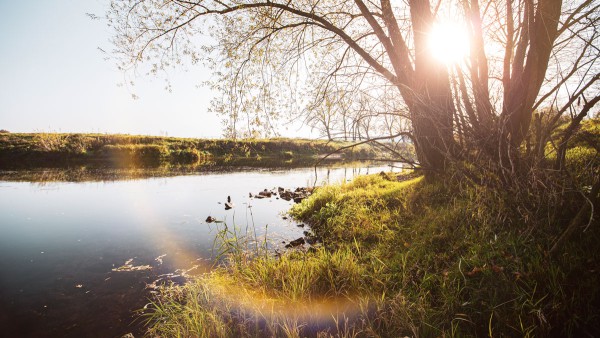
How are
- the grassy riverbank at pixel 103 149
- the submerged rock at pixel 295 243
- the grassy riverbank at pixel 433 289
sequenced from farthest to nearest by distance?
the grassy riverbank at pixel 103 149, the submerged rock at pixel 295 243, the grassy riverbank at pixel 433 289

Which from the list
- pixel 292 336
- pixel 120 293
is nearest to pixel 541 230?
pixel 292 336

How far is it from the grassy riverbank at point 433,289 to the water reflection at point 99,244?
0.85 meters

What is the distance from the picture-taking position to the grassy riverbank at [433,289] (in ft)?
8.27

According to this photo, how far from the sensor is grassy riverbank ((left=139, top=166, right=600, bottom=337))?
2520mm

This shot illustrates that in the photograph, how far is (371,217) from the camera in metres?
6.30

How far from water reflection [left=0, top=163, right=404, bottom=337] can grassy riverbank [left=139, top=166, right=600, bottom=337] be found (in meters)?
0.85

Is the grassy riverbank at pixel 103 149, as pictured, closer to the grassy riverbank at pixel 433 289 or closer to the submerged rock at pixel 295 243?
the submerged rock at pixel 295 243

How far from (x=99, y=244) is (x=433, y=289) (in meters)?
6.70

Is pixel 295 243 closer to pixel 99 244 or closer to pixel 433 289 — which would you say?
pixel 433 289

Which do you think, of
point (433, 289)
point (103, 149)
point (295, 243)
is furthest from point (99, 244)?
point (103, 149)

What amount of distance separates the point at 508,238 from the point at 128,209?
9903 millimetres

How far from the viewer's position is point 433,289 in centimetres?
336

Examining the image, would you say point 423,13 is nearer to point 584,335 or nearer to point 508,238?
point 508,238


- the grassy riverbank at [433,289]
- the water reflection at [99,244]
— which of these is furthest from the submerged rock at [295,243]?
the grassy riverbank at [433,289]
